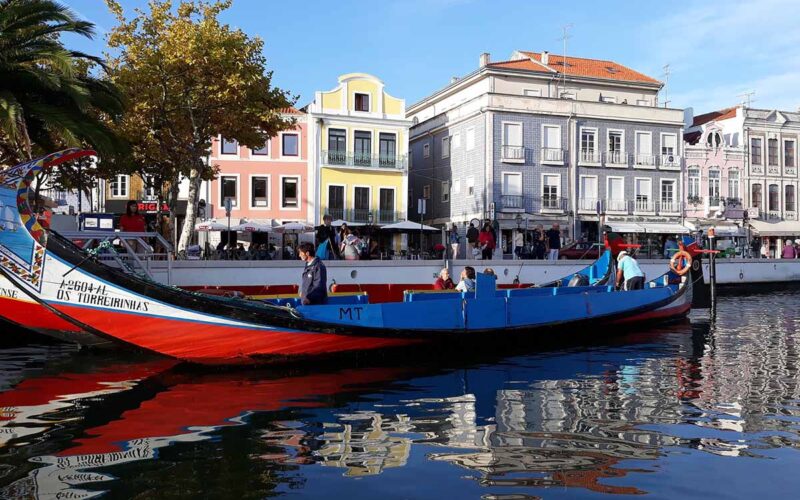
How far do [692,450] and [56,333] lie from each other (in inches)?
453

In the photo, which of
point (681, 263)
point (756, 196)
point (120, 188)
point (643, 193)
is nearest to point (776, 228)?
point (756, 196)

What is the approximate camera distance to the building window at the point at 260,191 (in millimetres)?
39812

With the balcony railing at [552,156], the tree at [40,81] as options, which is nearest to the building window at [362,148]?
the balcony railing at [552,156]

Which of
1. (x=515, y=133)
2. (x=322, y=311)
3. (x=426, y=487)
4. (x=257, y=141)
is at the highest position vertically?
(x=515, y=133)

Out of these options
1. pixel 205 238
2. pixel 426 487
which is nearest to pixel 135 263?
pixel 426 487

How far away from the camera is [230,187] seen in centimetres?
3941

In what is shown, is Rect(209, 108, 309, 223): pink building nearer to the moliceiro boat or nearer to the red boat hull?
the moliceiro boat

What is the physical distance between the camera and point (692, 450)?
695cm

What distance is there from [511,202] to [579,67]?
42.5 ft

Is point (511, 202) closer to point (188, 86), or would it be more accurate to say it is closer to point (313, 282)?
point (188, 86)

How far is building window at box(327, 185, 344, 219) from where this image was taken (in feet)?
132

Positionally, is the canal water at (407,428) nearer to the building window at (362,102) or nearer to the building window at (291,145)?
the building window at (291,145)

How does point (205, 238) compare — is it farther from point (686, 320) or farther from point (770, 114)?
point (770, 114)

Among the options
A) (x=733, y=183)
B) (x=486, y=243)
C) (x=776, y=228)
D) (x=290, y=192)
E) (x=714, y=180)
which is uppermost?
(x=714, y=180)
